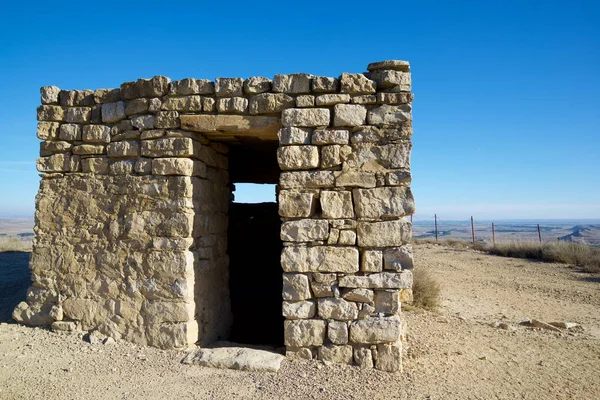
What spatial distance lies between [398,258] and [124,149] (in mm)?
3103

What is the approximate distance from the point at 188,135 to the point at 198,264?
141cm

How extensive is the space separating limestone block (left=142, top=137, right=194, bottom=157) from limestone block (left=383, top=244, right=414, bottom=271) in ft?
7.48

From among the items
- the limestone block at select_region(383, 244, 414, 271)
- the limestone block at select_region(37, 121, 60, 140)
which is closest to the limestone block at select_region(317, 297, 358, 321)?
the limestone block at select_region(383, 244, 414, 271)

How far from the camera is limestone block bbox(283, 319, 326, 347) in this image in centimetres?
392

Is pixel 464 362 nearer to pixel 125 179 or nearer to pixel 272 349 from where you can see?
pixel 272 349

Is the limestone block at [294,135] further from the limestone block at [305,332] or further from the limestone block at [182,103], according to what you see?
the limestone block at [305,332]

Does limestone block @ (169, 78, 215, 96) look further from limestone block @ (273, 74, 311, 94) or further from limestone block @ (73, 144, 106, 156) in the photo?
limestone block @ (73, 144, 106, 156)

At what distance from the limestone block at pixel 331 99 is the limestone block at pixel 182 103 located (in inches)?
50.0

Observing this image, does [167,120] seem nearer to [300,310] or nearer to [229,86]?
[229,86]

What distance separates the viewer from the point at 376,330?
12.6 feet

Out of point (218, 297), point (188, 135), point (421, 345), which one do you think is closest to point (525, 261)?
point (421, 345)

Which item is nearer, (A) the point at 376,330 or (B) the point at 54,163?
(A) the point at 376,330

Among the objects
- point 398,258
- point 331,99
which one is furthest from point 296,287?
point 331,99

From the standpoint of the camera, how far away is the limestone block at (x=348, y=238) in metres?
3.93
